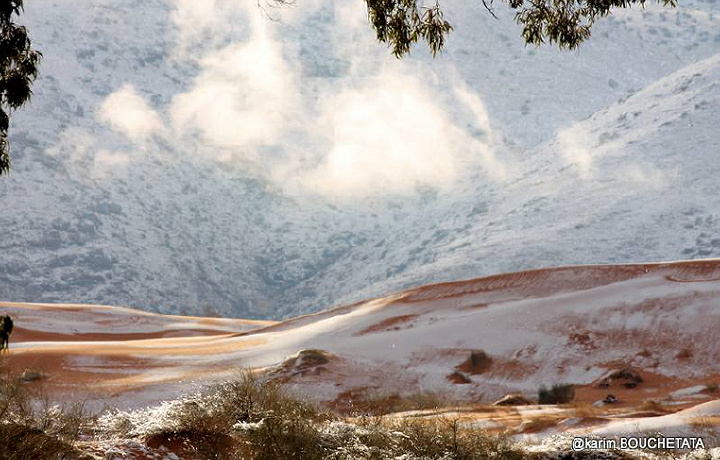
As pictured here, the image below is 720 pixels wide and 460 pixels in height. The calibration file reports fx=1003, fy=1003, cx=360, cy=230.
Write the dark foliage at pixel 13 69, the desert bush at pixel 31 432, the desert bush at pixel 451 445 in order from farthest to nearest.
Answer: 1. the dark foliage at pixel 13 69
2. the desert bush at pixel 451 445
3. the desert bush at pixel 31 432

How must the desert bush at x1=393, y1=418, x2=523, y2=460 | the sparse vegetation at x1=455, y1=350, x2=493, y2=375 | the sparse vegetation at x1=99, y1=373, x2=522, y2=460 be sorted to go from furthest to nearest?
the sparse vegetation at x1=455, y1=350, x2=493, y2=375, the desert bush at x1=393, y1=418, x2=523, y2=460, the sparse vegetation at x1=99, y1=373, x2=522, y2=460

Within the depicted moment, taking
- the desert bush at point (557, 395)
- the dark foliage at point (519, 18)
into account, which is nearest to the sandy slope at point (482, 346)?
the desert bush at point (557, 395)

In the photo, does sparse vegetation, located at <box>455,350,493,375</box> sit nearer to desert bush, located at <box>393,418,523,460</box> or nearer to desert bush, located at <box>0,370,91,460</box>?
desert bush, located at <box>393,418,523,460</box>

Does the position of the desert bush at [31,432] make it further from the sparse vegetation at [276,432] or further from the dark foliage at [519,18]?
the dark foliage at [519,18]

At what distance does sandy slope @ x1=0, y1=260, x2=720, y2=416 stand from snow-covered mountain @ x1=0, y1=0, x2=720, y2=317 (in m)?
47.8

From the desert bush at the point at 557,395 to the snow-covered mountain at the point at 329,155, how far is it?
5428cm

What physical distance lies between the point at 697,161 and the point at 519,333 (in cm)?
6110

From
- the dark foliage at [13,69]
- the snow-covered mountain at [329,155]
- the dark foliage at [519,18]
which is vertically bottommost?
the dark foliage at [13,69]

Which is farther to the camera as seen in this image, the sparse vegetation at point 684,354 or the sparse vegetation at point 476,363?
the sparse vegetation at point 476,363

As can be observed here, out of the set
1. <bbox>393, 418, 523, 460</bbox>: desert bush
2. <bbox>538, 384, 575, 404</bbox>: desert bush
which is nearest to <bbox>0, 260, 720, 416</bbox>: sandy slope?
<bbox>538, 384, 575, 404</bbox>: desert bush

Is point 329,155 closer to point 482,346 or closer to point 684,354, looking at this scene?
point 482,346

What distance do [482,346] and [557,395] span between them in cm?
419

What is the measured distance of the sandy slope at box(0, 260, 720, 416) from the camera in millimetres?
21047

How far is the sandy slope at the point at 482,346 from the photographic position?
21047mm
